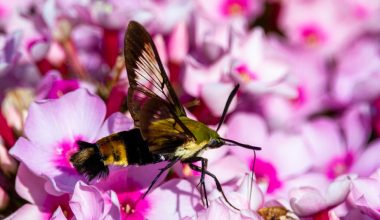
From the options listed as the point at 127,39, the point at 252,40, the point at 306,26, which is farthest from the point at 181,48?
the point at 306,26

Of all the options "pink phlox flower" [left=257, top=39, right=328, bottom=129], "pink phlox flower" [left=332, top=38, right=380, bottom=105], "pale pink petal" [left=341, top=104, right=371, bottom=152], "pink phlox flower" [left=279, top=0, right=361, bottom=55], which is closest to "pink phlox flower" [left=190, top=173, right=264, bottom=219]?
"pale pink petal" [left=341, top=104, right=371, bottom=152]

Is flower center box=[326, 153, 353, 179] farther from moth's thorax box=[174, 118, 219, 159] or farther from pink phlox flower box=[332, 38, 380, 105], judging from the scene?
moth's thorax box=[174, 118, 219, 159]

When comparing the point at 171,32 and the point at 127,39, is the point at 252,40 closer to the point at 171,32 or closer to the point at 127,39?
the point at 171,32

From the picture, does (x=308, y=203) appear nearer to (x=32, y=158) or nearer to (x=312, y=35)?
(x=32, y=158)

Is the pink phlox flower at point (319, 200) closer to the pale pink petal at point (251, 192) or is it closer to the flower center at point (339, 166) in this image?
the pale pink petal at point (251, 192)

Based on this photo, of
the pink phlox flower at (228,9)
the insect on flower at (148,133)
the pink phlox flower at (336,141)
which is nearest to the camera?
the insect on flower at (148,133)

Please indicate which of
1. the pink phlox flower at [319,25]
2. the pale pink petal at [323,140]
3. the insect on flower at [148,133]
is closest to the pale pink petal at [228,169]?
the insect on flower at [148,133]

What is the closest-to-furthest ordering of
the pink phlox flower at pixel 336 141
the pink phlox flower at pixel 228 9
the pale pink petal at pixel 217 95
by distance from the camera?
the pale pink petal at pixel 217 95
the pink phlox flower at pixel 336 141
the pink phlox flower at pixel 228 9
